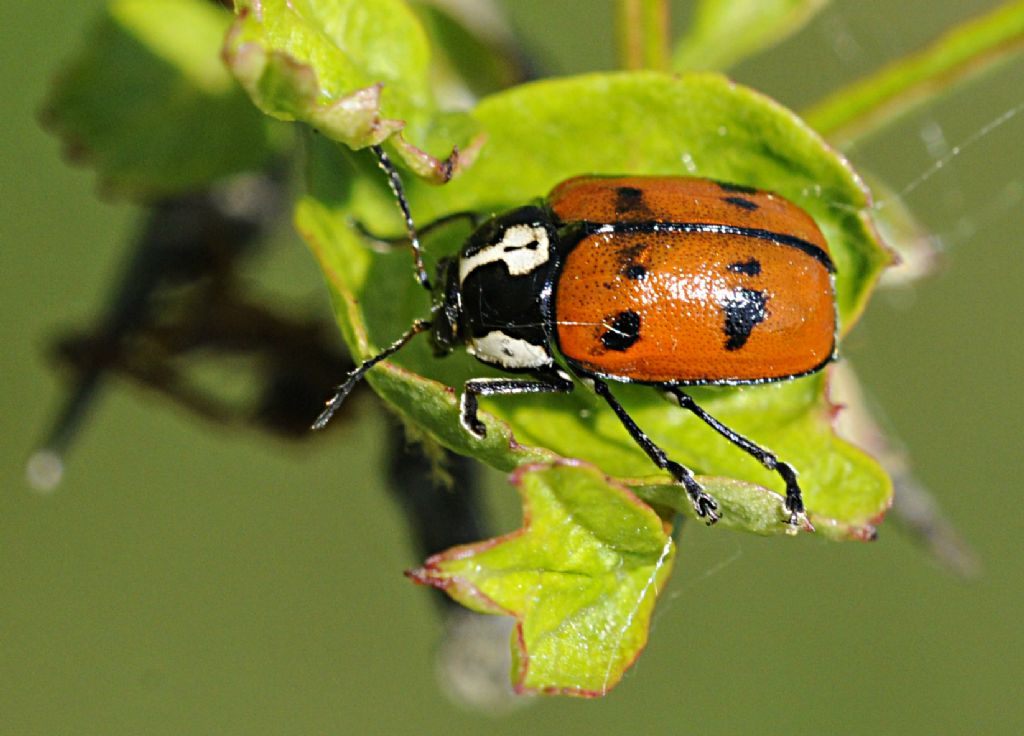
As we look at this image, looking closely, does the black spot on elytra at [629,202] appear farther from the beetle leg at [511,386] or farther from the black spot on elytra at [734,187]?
the beetle leg at [511,386]

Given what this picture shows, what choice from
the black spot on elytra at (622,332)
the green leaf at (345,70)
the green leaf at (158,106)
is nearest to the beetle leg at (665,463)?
the black spot on elytra at (622,332)

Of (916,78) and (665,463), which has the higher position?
(916,78)

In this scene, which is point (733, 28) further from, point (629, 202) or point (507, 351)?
point (507, 351)

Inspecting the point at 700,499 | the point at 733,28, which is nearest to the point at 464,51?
the point at 733,28

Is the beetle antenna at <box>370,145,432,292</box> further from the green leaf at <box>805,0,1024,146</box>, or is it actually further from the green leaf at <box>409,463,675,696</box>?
the green leaf at <box>805,0,1024,146</box>

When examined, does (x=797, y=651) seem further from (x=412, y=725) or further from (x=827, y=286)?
(x=827, y=286)

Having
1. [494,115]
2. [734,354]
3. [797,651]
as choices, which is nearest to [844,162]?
[734,354]
